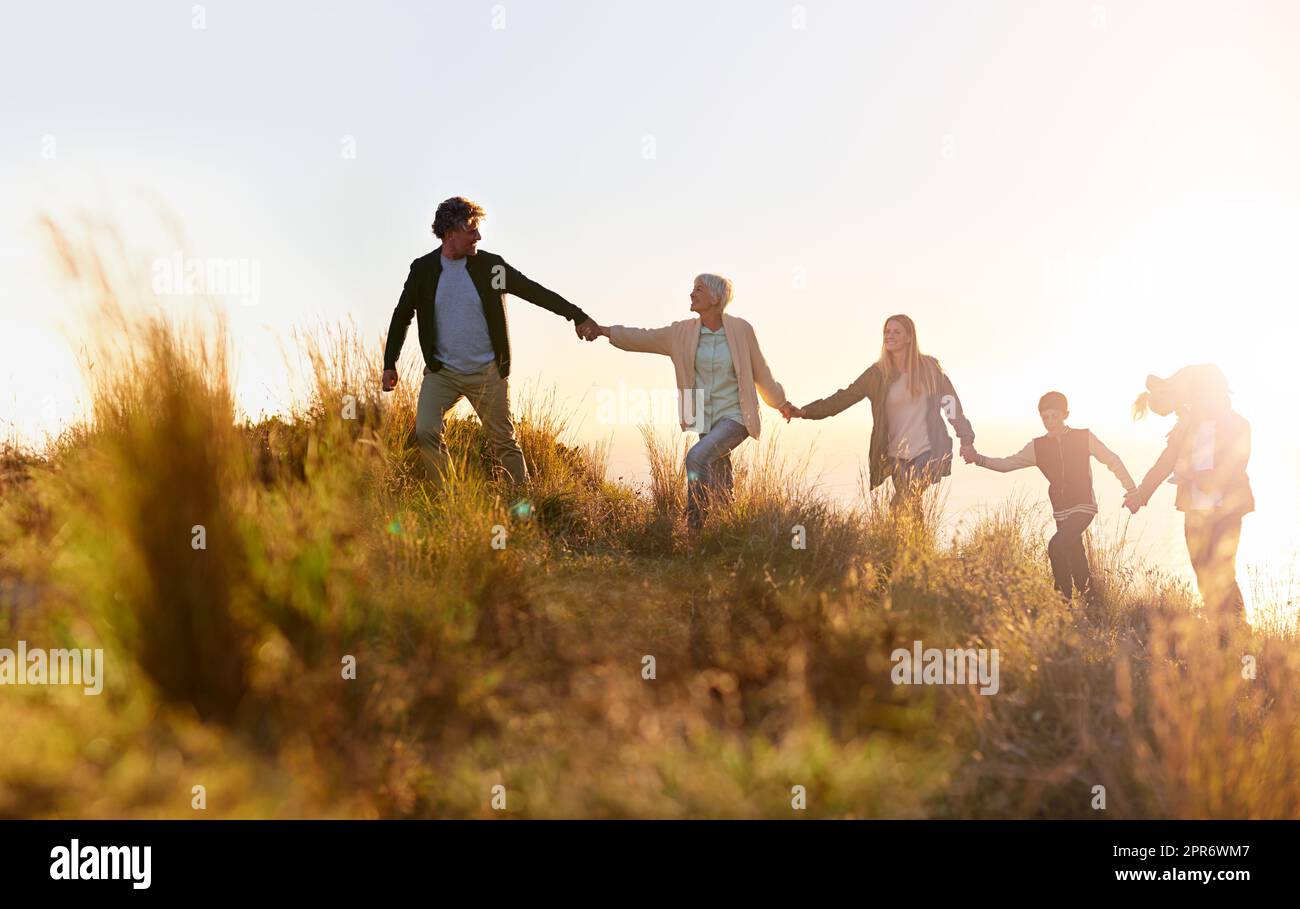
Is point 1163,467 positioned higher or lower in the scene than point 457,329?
lower

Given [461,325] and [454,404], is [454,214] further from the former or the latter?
[454,404]

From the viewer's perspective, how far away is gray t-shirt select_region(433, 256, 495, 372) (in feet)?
20.9

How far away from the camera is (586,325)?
6.99 metres

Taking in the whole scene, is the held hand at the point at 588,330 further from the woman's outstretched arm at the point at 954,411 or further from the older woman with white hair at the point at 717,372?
the woman's outstretched arm at the point at 954,411

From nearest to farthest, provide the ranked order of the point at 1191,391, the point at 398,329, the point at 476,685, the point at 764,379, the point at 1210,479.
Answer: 1. the point at 476,685
2. the point at 1210,479
3. the point at 1191,391
4. the point at 398,329
5. the point at 764,379

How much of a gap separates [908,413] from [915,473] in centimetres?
43

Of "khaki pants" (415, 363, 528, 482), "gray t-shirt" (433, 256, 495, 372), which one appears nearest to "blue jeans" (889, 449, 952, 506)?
"khaki pants" (415, 363, 528, 482)

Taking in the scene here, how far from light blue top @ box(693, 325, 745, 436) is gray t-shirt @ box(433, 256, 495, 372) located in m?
1.47

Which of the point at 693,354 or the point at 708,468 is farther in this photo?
the point at 693,354

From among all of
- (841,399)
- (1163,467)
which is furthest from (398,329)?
(1163,467)

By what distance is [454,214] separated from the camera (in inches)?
252

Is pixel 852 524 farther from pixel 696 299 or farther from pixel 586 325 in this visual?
pixel 586 325
